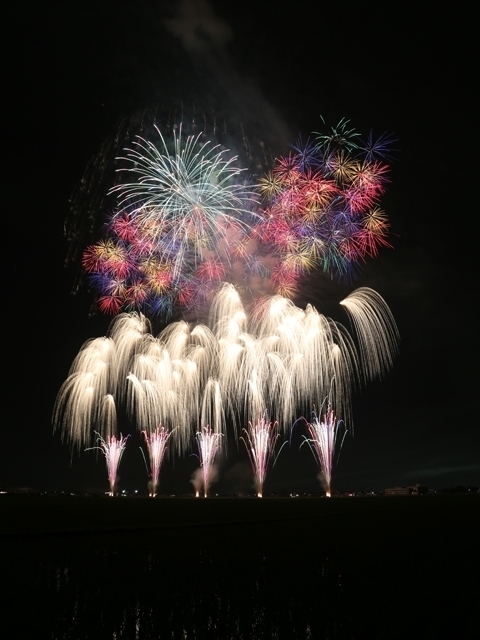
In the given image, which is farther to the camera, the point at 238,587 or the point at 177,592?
the point at 238,587

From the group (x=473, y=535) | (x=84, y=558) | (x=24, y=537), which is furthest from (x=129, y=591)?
(x=473, y=535)

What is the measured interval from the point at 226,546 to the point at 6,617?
9.83 meters

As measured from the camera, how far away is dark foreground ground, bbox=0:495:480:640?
7.64 meters

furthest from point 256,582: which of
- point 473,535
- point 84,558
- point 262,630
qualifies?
point 473,535

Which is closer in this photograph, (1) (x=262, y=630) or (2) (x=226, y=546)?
(1) (x=262, y=630)

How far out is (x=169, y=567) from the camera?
12695mm

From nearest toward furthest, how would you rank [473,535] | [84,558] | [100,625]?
[100,625], [84,558], [473,535]

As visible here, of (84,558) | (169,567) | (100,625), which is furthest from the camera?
(84,558)

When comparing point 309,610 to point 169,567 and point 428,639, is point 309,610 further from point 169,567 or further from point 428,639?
point 169,567

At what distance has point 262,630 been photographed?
24.5ft

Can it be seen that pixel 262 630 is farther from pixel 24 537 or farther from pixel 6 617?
pixel 24 537

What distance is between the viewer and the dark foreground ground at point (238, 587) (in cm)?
764

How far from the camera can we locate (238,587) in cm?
1043

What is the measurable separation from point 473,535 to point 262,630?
54.4 ft
